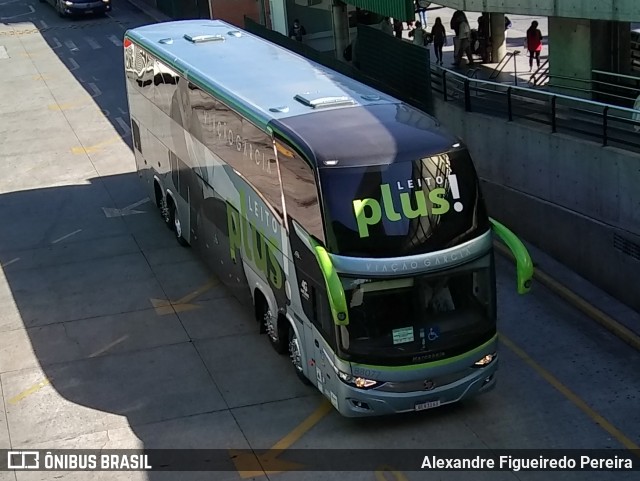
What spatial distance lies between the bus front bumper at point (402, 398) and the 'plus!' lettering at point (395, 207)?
2107 millimetres

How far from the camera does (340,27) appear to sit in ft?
112

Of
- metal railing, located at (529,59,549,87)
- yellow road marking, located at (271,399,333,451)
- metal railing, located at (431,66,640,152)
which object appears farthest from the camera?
metal railing, located at (529,59,549,87)

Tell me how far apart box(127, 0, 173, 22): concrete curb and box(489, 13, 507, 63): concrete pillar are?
70.3ft

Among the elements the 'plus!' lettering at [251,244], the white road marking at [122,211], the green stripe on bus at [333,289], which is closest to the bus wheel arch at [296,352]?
the 'plus!' lettering at [251,244]

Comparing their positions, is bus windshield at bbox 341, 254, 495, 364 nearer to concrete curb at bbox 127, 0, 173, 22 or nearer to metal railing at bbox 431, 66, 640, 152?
metal railing at bbox 431, 66, 640, 152

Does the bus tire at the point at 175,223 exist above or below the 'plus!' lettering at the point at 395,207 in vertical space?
below

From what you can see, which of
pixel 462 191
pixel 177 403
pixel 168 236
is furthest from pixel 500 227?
pixel 168 236

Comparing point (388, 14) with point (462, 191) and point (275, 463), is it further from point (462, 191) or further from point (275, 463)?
point (275, 463)

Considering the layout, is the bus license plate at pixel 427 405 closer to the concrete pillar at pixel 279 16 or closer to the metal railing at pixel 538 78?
the metal railing at pixel 538 78

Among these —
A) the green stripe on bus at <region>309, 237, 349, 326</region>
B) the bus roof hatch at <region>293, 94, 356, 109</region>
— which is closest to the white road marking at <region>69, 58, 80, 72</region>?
the bus roof hatch at <region>293, 94, 356, 109</region>

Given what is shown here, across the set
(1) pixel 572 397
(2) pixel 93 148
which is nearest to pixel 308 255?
(1) pixel 572 397

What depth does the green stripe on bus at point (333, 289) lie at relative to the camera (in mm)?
13289

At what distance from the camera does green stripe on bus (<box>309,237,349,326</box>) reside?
43.6ft

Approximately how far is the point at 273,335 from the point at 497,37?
14.8 meters
